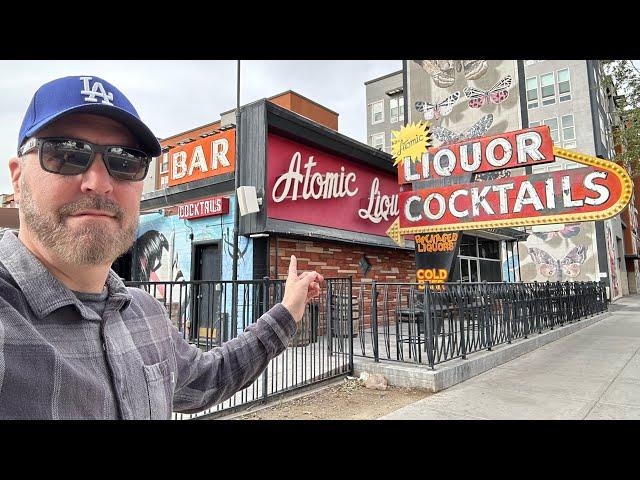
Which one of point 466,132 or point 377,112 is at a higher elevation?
point 377,112

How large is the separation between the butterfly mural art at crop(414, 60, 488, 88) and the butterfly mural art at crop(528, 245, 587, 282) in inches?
607

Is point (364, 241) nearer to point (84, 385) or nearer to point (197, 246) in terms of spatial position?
point (197, 246)

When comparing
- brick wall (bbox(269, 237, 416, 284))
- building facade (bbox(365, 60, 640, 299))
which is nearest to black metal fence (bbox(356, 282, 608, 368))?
brick wall (bbox(269, 237, 416, 284))

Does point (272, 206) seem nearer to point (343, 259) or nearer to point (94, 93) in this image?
point (343, 259)

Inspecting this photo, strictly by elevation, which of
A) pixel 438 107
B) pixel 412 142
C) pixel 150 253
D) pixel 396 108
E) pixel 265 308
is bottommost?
pixel 265 308

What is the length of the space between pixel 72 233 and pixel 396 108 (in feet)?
155

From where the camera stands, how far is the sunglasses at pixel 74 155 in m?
1.18

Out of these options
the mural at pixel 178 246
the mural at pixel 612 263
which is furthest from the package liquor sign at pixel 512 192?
the mural at pixel 612 263

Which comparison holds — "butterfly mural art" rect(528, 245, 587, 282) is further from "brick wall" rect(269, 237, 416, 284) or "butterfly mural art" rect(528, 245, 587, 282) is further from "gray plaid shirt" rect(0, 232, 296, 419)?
"gray plaid shirt" rect(0, 232, 296, 419)

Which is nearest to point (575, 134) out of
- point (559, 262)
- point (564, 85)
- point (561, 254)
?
point (564, 85)

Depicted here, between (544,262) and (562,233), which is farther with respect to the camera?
(544,262)

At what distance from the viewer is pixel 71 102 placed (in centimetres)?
118

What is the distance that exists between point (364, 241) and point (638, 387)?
7.22 m
